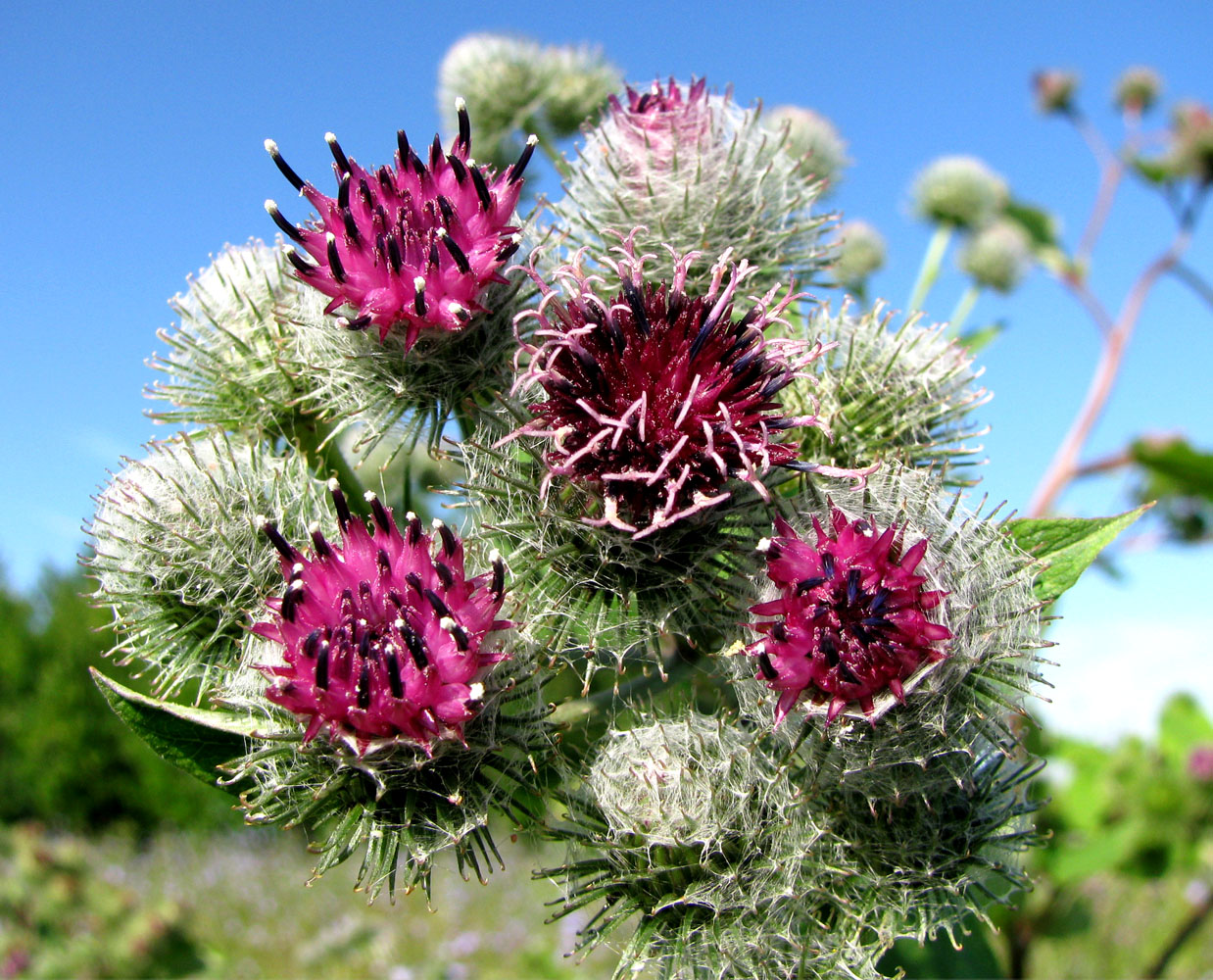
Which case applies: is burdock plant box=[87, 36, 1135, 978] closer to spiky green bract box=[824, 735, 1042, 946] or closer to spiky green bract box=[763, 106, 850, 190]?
spiky green bract box=[824, 735, 1042, 946]

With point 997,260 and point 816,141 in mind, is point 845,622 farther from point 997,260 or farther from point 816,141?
point 997,260

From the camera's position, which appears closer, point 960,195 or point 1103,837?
point 1103,837

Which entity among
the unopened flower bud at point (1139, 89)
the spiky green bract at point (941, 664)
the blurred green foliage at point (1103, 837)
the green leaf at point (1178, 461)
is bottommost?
the blurred green foliage at point (1103, 837)

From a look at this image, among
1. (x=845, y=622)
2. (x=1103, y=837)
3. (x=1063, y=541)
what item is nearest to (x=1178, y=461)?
(x=1063, y=541)

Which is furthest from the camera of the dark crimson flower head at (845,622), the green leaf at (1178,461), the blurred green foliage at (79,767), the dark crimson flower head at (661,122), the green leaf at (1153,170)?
the blurred green foliage at (79,767)

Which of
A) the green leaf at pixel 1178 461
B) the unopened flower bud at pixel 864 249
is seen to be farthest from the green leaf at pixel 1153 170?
the green leaf at pixel 1178 461

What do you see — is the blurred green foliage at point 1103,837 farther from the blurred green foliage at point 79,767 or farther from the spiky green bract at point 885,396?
the blurred green foliage at point 79,767

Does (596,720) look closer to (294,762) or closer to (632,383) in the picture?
(294,762)

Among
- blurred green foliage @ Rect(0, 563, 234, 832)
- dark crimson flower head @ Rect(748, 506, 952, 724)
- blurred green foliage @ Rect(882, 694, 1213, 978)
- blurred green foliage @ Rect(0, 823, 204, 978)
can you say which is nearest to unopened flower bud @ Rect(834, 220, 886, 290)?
blurred green foliage @ Rect(882, 694, 1213, 978)
